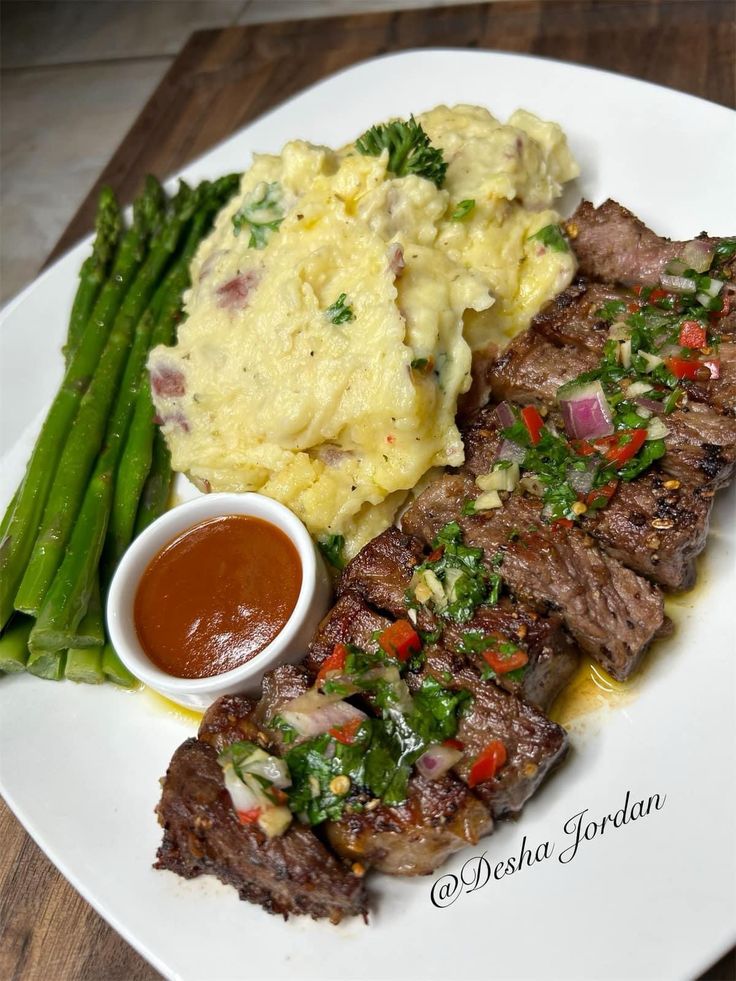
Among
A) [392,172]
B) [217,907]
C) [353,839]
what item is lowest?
[217,907]

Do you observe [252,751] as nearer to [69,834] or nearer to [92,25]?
[69,834]

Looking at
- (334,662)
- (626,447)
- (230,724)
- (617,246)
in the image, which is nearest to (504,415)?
(626,447)

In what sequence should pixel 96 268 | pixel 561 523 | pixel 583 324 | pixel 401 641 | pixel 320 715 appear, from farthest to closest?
pixel 96 268 < pixel 583 324 < pixel 561 523 < pixel 401 641 < pixel 320 715

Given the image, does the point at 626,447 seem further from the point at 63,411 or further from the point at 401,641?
the point at 63,411

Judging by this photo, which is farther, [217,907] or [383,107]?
[383,107]

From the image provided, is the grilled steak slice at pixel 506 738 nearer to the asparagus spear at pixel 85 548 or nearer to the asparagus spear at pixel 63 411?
the asparagus spear at pixel 85 548

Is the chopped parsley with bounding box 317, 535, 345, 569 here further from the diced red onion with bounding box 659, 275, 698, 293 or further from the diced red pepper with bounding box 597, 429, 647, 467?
the diced red onion with bounding box 659, 275, 698, 293

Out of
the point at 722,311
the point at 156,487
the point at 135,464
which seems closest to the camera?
the point at 722,311

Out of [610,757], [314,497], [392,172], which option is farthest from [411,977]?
[392,172]
